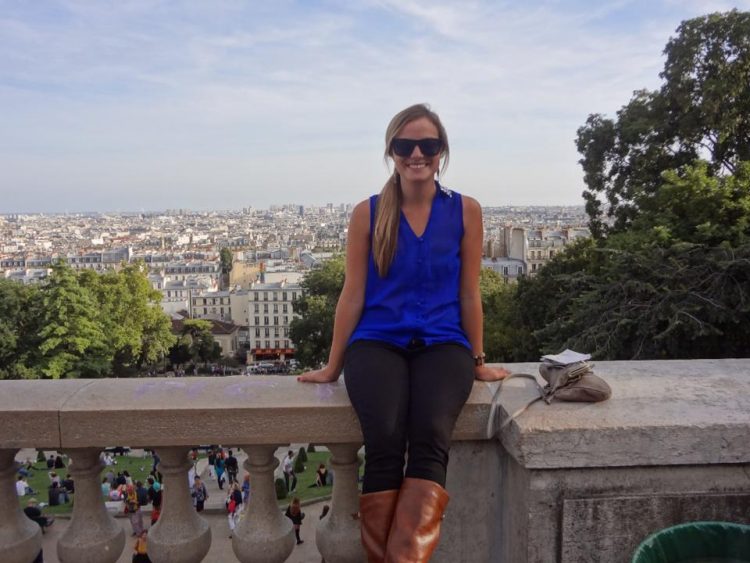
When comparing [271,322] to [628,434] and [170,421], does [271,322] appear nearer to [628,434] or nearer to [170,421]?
[170,421]

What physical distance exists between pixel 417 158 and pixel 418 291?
0.58 m

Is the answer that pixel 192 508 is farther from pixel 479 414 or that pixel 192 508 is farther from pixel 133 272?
pixel 133 272

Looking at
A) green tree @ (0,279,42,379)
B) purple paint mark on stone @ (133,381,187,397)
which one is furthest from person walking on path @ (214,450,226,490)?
green tree @ (0,279,42,379)

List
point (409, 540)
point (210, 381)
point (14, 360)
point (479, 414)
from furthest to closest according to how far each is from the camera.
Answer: point (14, 360) → point (210, 381) → point (479, 414) → point (409, 540)

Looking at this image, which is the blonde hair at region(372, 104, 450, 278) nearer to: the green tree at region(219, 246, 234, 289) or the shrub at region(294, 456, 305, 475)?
the shrub at region(294, 456, 305, 475)

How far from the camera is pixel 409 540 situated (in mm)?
2252

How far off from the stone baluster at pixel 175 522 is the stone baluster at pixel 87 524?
17cm

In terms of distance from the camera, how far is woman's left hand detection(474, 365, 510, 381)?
290 cm

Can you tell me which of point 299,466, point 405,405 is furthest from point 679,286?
point 405,405

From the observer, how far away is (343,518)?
105 inches

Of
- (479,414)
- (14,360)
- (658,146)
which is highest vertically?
(658,146)

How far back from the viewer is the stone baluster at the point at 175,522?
2574 mm

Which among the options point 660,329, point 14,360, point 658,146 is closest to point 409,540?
point 660,329

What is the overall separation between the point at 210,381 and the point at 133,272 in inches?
1765
